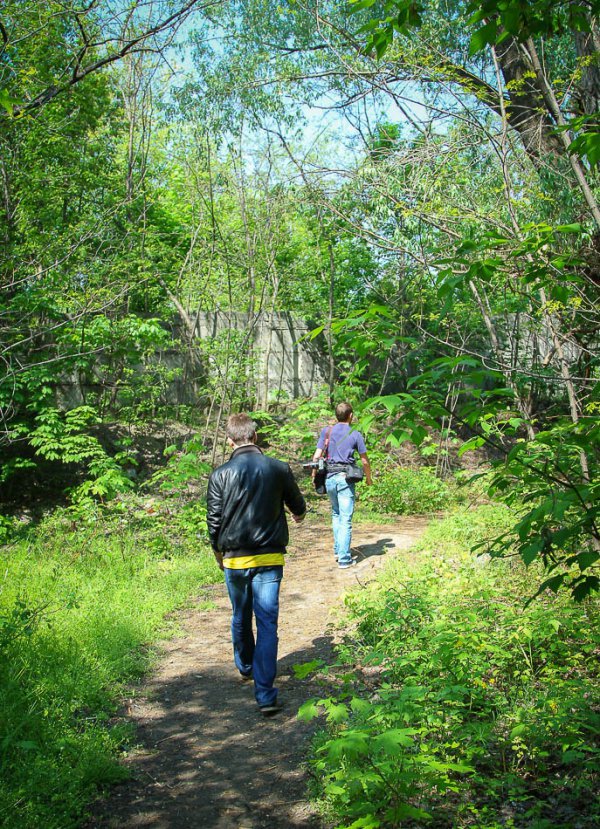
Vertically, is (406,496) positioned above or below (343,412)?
below

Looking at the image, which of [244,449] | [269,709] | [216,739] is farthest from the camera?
[244,449]

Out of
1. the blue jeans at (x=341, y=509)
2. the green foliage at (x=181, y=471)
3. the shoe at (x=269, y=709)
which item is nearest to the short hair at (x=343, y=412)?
the blue jeans at (x=341, y=509)

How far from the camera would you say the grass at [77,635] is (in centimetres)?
339

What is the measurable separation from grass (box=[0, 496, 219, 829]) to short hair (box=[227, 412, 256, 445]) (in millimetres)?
1875

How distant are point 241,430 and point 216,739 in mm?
1963

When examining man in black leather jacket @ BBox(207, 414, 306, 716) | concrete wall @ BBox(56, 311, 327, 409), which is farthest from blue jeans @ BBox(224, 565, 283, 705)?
concrete wall @ BBox(56, 311, 327, 409)

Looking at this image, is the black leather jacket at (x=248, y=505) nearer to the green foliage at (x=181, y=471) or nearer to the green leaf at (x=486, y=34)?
the green leaf at (x=486, y=34)

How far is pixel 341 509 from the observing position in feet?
25.4

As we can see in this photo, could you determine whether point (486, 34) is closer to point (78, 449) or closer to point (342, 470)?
point (342, 470)

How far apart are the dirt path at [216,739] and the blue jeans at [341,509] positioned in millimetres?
1007

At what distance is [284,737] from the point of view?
13.4 ft

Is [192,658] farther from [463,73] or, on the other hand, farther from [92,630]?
[463,73]

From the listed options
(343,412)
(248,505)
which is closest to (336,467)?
(343,412)

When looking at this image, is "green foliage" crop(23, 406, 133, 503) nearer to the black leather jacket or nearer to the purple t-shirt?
the purple t-shirt
